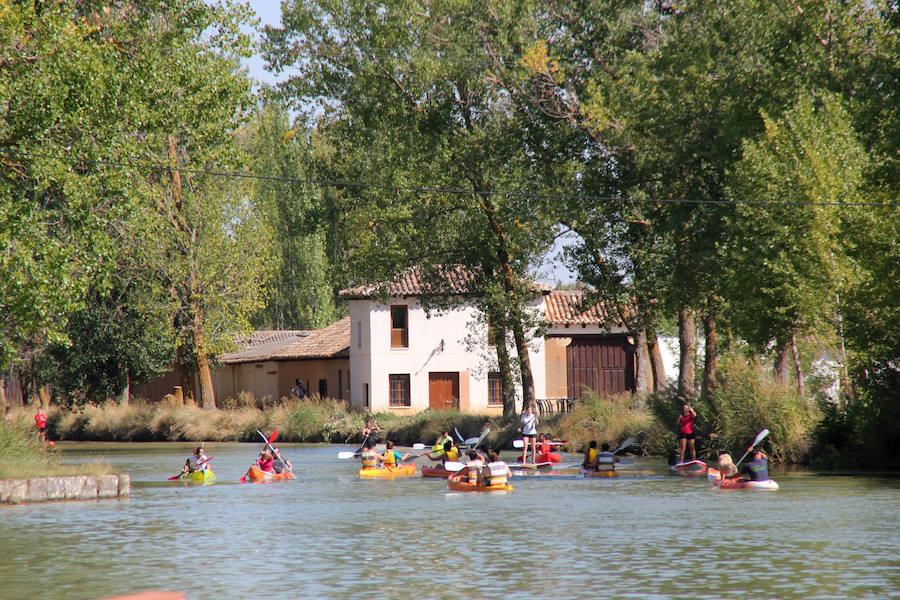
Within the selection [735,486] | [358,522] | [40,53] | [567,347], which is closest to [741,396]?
[735,486]

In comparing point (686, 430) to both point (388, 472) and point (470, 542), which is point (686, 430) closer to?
point (388, 472)

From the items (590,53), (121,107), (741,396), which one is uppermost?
(590,53)

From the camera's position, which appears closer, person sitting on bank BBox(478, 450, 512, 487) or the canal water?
the canal water

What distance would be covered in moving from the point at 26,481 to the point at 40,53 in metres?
9.32

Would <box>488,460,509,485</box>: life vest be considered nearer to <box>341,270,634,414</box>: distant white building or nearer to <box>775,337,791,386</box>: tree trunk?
<box>775,337,791,386</box>: tree trunk

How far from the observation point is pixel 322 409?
55250mm

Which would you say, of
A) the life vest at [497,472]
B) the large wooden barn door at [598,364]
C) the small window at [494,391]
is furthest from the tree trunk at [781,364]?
the small window at [494,391]

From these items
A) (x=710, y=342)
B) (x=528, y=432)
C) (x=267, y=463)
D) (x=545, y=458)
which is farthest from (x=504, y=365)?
(x=267, y=463)

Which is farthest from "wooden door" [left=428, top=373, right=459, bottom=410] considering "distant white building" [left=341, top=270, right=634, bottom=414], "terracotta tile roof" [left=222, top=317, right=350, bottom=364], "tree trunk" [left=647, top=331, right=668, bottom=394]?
"tree trunk" [left=647, top=331, right=668, bottom=394]

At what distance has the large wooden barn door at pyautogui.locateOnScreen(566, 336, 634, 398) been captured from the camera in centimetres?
6612

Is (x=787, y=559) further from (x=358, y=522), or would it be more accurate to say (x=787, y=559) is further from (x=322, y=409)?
(x=322, y=409)

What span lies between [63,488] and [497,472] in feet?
33.9

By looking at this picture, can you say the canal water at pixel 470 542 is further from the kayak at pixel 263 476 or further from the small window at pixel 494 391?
the small window at pixel 494 391

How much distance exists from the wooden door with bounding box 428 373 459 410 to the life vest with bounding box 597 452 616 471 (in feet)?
103
